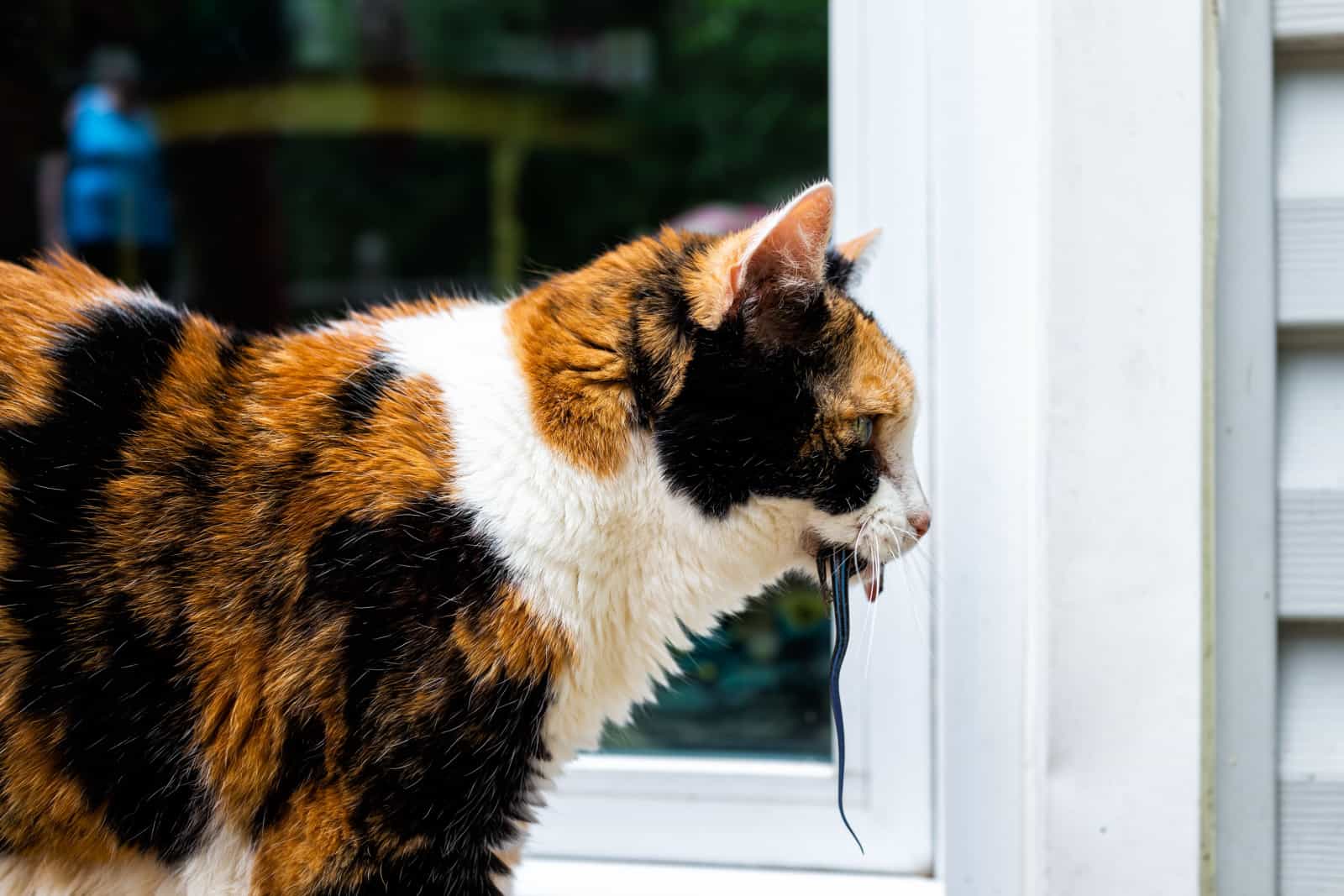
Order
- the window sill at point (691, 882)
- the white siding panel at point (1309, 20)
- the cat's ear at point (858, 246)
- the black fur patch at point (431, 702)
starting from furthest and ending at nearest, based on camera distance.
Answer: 1. the window sill at point (691, 882)
2. the cat's ear at point (858, 246)
3. the white siding panel at point (1309, 20)
4. the black fur patch at point (431, 702)

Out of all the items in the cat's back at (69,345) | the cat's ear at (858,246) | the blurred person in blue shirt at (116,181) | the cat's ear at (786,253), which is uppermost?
the blurred person in blue shirt at (116,181)

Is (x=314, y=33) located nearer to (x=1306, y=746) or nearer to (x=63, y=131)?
(x=63, y=131)

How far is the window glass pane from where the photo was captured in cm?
212

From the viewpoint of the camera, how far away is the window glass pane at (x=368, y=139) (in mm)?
2125

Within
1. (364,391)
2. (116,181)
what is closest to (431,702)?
(364,391)

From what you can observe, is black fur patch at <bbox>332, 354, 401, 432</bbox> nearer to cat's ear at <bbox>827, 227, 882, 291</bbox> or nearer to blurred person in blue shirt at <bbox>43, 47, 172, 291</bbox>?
cat's ear at <bbox>827, 227, 882, 291</bbox>

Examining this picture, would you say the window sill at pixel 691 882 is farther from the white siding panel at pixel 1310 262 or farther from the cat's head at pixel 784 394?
the white siding panel at pixel 1310 262

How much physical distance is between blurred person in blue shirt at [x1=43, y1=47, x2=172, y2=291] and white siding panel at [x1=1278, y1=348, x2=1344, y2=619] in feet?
7.19

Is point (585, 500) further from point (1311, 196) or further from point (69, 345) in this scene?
point (1311, 196)

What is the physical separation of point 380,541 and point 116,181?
2031 mm

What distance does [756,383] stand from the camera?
2.90 feet

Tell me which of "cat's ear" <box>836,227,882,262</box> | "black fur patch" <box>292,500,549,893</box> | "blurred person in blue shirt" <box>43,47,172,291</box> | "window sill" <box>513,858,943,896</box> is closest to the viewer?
"black fur patch" <box>292,500,549,893</box>

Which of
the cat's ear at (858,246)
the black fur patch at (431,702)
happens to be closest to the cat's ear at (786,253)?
the cat's ear at (858,246)

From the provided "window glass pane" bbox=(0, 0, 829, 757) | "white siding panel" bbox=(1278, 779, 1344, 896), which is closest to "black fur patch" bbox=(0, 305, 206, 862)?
"white siding panel" bbox=(1278, 779, 1344, 896)
